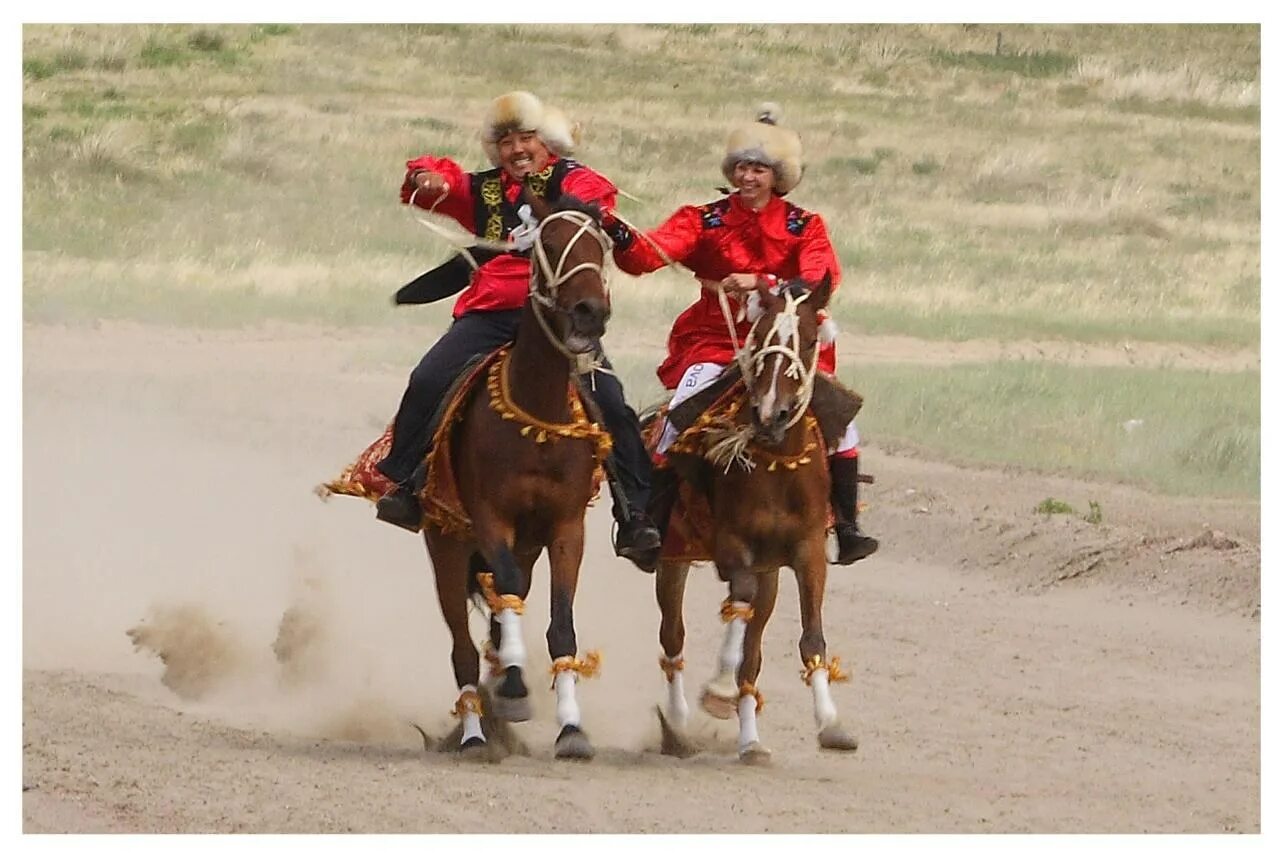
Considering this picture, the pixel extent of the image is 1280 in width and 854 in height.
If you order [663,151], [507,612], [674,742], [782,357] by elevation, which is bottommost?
[674,742]

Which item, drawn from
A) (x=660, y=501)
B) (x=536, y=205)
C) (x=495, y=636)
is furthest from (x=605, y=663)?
(x=536, y=205)

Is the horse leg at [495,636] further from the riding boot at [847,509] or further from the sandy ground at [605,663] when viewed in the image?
the riding boot at [847,509]

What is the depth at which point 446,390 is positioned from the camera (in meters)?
11.6

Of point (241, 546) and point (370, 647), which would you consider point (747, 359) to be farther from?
point (241, 546)

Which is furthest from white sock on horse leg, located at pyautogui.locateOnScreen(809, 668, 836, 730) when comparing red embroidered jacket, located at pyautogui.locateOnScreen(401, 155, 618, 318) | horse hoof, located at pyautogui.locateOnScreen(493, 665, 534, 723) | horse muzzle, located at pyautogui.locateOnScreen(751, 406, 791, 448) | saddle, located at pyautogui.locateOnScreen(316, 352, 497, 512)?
red embroidered jacket, located at pyautogui.locateOnScreen(401, 155, 618, 318)

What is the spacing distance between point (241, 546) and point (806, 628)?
7742 mm

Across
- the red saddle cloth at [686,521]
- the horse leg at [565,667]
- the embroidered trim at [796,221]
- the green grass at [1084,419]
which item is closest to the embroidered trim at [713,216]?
the embroidered trim at [796,221]

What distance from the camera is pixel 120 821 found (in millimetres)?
10922

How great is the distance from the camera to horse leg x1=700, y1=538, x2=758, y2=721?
38.3 ft

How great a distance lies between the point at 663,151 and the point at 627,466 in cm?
1772

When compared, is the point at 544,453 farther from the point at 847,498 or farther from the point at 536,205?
the point at 847,498

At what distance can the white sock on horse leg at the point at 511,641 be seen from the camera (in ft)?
35.4

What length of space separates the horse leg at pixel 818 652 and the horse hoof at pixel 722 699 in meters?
0.88

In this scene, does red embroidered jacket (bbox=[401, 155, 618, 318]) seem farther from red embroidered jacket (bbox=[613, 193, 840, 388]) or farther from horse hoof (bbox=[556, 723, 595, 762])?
horse hoof (bbox=[556, 723, 595, 762])
